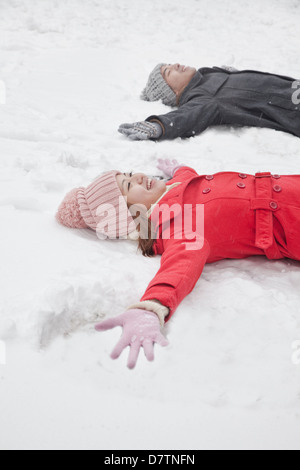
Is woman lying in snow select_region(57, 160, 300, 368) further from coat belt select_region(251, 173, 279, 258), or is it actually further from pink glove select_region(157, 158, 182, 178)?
pink glove select_region(157, 158, 182, 178)

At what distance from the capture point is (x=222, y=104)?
A: 2992mm

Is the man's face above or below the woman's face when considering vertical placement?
above

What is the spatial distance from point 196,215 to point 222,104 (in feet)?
5.35

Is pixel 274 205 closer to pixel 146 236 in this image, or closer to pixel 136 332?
pixel 146 236

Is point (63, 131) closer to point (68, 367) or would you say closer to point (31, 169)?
point (31, 169)

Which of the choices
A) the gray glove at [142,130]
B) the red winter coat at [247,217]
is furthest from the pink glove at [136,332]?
the gray glove at [142,130]

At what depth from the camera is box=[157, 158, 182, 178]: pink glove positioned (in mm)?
2291

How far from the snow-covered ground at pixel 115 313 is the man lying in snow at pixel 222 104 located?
0.09 meters

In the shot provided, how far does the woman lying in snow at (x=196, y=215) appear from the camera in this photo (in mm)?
1627

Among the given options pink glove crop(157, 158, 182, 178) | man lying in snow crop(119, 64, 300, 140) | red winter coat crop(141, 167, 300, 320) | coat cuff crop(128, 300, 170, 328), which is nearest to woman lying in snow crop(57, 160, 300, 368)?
red winter coat crop(141, 167, 300, 320)

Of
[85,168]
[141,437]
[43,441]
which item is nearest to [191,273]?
[141,437]

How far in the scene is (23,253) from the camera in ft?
4.99

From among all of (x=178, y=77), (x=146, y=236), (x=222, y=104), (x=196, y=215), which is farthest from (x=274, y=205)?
(x=178, y=77)

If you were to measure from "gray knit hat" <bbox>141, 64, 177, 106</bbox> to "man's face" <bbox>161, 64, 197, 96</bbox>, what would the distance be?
0.04 m
